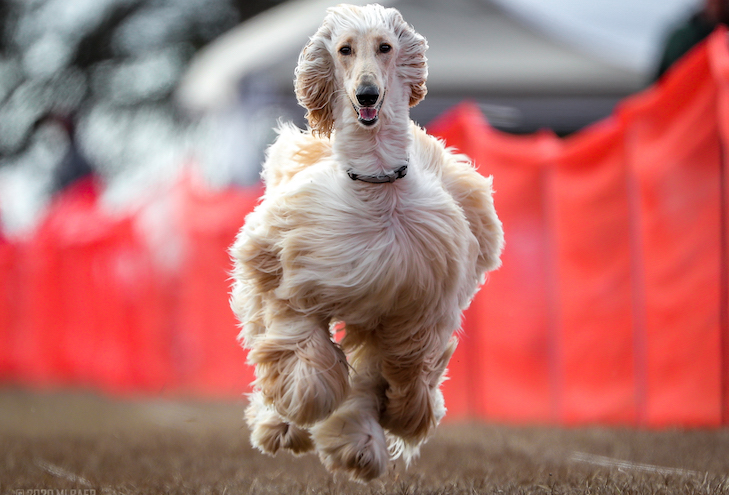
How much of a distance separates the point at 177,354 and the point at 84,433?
3378mm

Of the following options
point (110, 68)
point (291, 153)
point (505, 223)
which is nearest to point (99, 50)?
point (110, 68)

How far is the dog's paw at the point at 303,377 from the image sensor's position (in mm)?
3086

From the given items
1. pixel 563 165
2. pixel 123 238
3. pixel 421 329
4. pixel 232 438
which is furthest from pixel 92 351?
pixel 421 329

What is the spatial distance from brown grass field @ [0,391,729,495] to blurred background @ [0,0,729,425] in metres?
0.59

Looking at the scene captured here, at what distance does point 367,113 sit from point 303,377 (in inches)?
35.2

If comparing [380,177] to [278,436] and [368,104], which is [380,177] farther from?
[278,436]

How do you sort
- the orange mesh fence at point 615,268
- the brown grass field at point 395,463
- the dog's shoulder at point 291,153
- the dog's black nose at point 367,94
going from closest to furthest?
the dog's black nose at point 367,94 → the brown grass field at point 395,463 → the dog's shoulder at point 291,153 → the orange mesh fence at point 615,268

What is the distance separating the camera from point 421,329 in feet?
10.8

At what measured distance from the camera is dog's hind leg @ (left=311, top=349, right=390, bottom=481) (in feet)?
10.5

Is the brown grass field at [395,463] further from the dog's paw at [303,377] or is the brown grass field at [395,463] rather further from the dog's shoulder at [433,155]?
the dog's shoulder at [433,155]

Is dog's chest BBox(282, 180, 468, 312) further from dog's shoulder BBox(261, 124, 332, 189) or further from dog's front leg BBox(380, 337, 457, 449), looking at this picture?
dog's shoulder BBox(261, 124, 332, 189)

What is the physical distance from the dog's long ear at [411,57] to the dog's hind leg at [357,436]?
1017mm

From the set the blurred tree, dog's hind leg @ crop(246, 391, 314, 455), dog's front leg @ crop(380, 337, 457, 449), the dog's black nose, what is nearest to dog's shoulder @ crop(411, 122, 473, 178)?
the dog's black nose

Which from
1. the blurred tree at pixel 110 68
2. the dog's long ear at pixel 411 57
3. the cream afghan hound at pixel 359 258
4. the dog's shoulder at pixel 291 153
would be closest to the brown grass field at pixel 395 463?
the cream afghan hound at pixel 359 258
